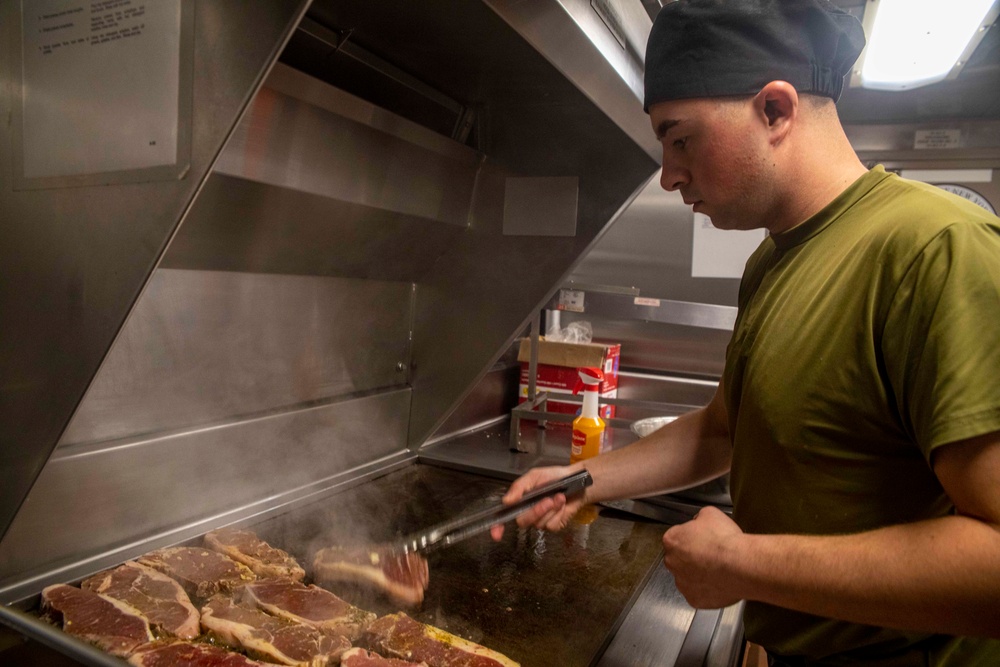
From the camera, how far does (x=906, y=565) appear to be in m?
0.74

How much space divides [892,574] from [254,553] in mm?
1196

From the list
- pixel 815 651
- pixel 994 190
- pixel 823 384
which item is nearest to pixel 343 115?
pixel 823 384

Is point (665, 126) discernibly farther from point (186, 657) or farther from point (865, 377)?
point (186, 657)

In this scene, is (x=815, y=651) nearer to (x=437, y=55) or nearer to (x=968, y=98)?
(x=437, y=55)

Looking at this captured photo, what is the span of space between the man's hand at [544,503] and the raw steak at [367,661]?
0.97 ft

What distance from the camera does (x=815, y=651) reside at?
949 mm

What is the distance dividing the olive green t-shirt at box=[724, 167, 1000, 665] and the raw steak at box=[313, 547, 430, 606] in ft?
2.04

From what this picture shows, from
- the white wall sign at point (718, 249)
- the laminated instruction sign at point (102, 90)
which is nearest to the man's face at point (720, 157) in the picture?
the laminated instruction sign at point (102, 90)

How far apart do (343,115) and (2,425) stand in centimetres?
91

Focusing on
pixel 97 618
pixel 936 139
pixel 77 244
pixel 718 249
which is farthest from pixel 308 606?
pixel 936 139

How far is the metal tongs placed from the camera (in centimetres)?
119

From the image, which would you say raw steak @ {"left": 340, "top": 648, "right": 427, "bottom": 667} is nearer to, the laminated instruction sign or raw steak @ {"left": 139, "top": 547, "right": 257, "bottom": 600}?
raw steak @ {"left": 139, "top": 547, "right": 257, "bottom": 600}

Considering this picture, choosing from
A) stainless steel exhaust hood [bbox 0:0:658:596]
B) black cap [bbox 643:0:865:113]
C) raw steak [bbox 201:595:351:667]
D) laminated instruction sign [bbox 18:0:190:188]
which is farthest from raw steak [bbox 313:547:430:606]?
black cap [bbox 643:0:865:113]

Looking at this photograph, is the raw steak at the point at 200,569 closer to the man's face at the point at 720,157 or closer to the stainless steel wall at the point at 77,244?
the stainless steel wall at the point at 77,244
